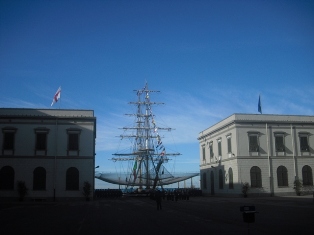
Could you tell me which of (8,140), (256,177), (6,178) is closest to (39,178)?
(6,178)

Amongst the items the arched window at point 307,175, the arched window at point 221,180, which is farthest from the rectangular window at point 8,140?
the arched window at point 307,175

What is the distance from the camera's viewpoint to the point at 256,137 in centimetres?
5197

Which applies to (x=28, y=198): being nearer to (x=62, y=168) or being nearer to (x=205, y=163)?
(x=62, y=168)

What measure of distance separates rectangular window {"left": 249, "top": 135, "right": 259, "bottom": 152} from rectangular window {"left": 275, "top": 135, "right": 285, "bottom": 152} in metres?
3.03

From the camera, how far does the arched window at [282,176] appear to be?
51.2 metres

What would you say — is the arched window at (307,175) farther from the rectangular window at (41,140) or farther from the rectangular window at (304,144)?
the rectangular window at (41,140)

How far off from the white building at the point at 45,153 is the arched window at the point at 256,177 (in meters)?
21.8

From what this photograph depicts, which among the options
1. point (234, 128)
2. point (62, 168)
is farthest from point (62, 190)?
point (234, 128)

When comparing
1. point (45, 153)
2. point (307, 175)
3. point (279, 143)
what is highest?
point (279, 143)

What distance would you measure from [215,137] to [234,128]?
8.30 metres

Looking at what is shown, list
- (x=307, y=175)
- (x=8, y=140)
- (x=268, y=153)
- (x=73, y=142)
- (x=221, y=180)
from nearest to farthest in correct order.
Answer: (x=8, y=140), (x=73, y=142), (x=268, y=153), (x=307, y=175), (x=221, y=180)

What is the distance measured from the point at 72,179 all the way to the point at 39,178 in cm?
398

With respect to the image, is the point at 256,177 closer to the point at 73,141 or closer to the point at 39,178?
the point at 73,141

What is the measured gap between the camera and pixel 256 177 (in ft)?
167
